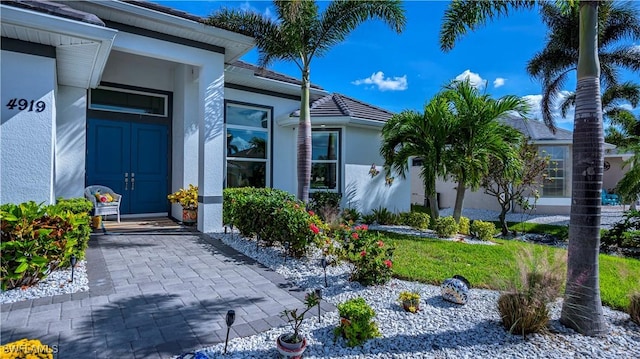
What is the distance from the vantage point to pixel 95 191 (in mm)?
8555

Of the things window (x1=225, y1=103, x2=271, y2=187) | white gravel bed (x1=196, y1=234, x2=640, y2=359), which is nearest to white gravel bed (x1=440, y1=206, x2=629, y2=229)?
window (x1=225, y1=103, x2=271, y2=187)

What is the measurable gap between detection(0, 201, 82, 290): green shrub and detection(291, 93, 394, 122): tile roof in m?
7.64

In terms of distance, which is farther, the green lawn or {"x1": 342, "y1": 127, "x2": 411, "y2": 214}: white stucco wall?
{"x1": 342, "y1": 127, "x2": 411, "y2": 214}: white stucco wall

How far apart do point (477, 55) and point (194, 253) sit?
1127 cm

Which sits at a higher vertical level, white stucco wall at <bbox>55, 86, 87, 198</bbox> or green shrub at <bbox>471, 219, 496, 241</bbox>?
white stucco wall at <bbox>55, 86, 87, 198</bbox>

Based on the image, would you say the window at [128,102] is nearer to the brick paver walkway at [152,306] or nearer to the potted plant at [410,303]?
the brick paver walkway at [152,306]

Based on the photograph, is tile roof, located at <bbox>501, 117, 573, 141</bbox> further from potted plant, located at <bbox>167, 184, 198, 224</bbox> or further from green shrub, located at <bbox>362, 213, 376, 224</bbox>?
potted plant, located at <bbox>167, 184, 198, 224</bbox>

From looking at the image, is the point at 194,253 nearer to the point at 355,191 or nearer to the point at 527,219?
the point at 355,191

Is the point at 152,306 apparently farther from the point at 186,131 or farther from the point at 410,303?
the point at 186,131

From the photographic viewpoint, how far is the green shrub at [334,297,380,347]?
3232 mm

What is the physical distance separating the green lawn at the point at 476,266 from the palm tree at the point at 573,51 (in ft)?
42.1

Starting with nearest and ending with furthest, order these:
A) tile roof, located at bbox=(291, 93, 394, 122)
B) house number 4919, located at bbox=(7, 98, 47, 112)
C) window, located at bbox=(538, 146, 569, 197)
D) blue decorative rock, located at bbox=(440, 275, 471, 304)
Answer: blue decorative rock, located at bbox=(440, 275, 471, 304)
house number 4919, located at bbox=(7, 98, 47, 112)
tile roof, located at bbox=(291, 93, 394, 122)
window, located at bbox=(538, 146, 569, 197)

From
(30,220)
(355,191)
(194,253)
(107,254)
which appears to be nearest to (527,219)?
(355,191)

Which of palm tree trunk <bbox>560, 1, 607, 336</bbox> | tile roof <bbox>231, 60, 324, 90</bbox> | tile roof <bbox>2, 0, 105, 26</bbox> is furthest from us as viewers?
tile roof <bbox>231, 60, 324, 90</bbox>
